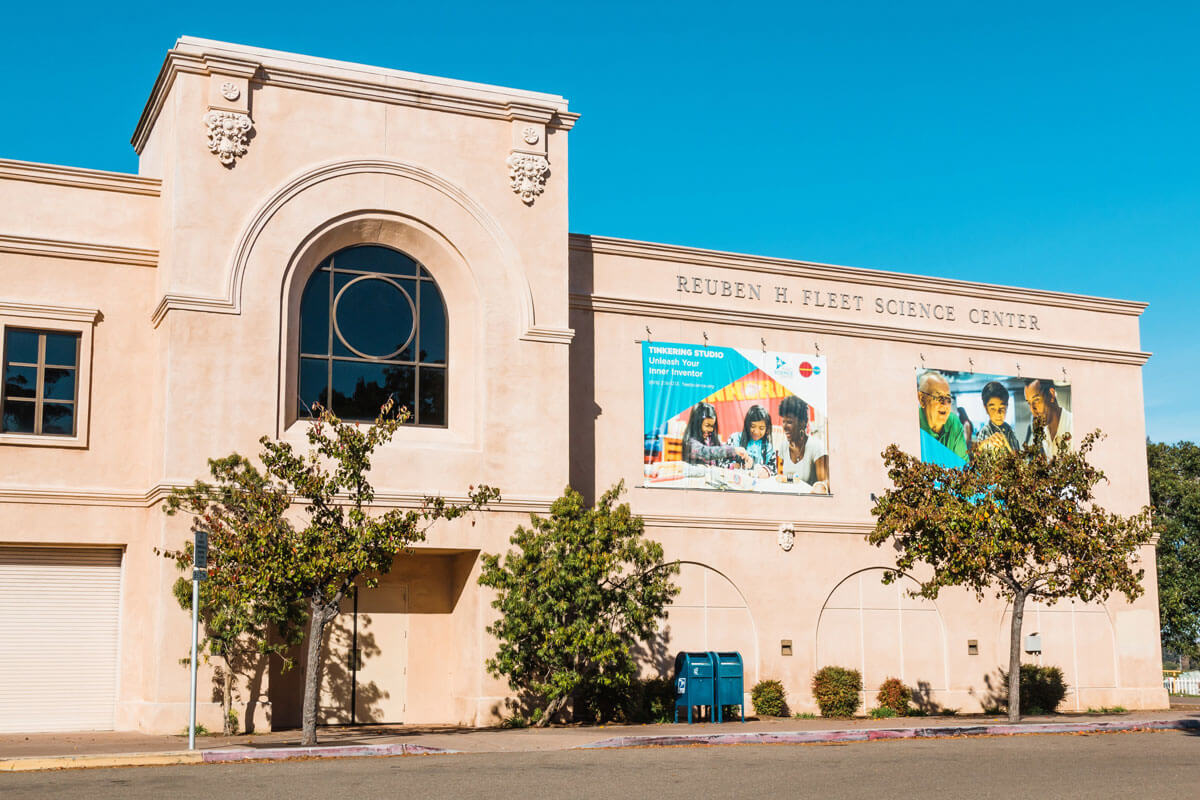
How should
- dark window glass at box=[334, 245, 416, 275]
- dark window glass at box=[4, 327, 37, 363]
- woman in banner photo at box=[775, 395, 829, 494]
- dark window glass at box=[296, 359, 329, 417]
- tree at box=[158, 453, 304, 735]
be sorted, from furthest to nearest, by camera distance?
woman in banner photo at box=[775, 395, 829, 494]
dark window glass at box=[334, 245, 416, 275]
dark window glass at box=[296, 359, 329, 417]
dark window glass at box=[4, 327, 37, 363]
tree at box=[158, 453, 304, 735]

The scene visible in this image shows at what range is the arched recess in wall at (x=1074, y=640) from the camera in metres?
30.9

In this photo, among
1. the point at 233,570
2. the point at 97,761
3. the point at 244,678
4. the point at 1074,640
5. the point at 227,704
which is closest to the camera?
the point at 97,761

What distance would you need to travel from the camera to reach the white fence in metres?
52.2

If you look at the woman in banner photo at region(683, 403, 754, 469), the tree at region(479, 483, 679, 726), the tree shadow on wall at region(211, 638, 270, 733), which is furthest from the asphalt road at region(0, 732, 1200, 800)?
the woman in banner photo at region(683, 403, 754, 469)

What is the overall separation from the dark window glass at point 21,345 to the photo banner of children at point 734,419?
12.3 meters

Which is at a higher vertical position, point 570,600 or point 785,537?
point 785,537

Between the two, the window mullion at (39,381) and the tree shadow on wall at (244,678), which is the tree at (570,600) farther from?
the window mullion at (39,381)

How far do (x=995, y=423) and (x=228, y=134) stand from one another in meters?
18.9

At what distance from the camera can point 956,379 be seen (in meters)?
31.6

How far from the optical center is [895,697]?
94.0ft

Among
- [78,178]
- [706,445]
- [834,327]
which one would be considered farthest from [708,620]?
[78,178]

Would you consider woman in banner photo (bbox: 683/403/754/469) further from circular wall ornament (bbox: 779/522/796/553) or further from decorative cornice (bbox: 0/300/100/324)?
decorative cornice (bbox: 0/300/100/324)

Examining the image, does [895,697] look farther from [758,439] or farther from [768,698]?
[758,439]

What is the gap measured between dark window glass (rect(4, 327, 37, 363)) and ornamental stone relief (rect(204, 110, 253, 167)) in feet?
15.6
